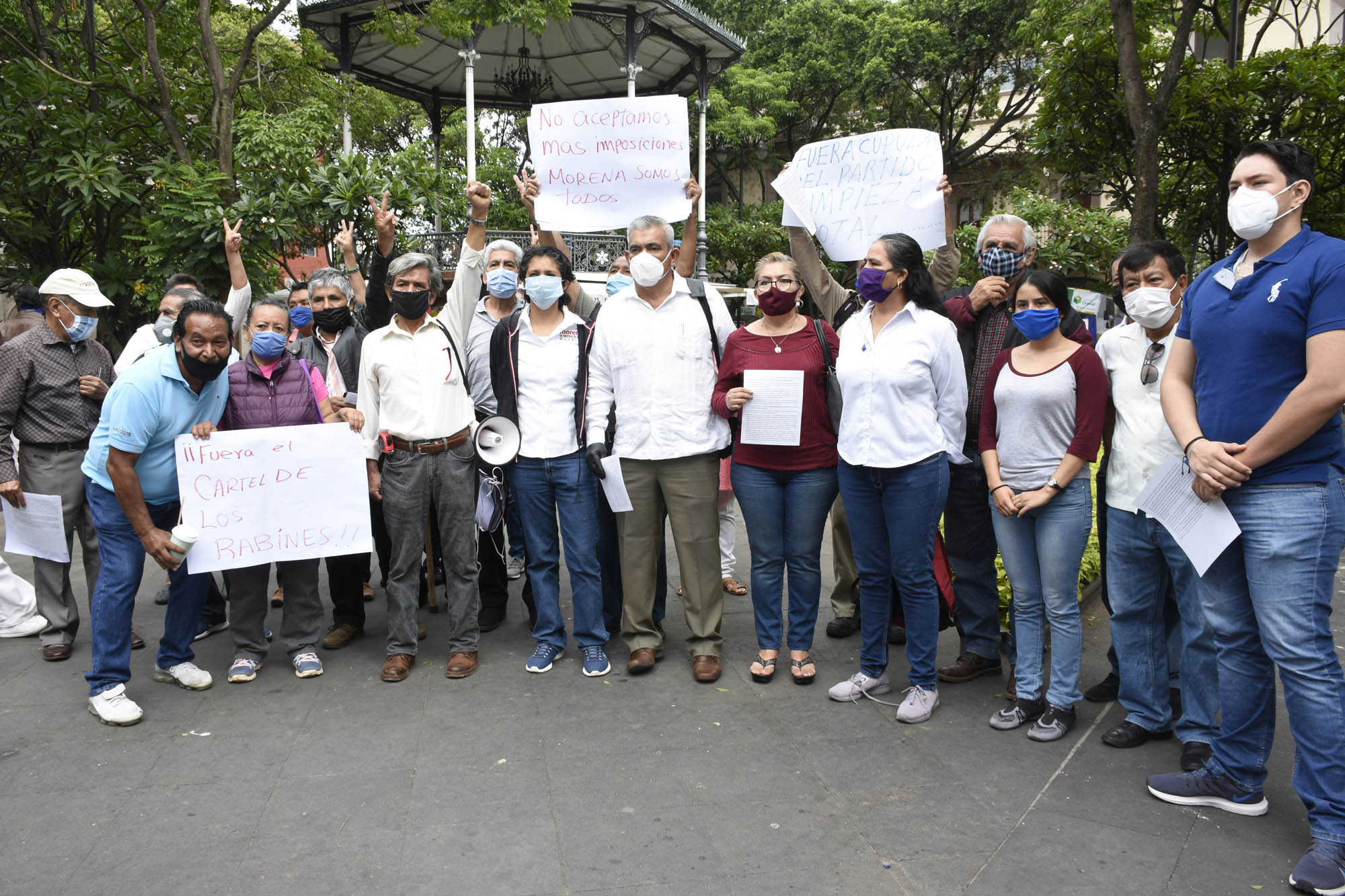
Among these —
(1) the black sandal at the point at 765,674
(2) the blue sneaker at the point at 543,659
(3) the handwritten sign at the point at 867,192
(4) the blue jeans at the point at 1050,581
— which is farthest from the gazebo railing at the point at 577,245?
(4) the blue jeans at the point at 1050,581

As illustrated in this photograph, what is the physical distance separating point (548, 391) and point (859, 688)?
2046 mm

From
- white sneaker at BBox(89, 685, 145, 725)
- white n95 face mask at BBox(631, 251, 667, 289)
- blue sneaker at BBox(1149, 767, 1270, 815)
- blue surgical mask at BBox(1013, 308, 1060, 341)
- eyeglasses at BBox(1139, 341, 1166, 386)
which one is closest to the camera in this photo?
blue sneaker at BBox(1149, 767, 1270, 815)

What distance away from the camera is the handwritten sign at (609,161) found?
4.96 meters

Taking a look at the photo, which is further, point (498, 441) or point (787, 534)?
point (498, 441)

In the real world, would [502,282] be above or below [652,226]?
below

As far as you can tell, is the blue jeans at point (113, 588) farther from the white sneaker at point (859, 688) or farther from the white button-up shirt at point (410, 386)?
the white sneaker at point (859, 688)

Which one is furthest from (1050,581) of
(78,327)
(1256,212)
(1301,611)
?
(78,327)

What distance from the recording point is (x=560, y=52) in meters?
20.9

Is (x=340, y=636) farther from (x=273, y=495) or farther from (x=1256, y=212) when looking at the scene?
(x=1256, y=212)

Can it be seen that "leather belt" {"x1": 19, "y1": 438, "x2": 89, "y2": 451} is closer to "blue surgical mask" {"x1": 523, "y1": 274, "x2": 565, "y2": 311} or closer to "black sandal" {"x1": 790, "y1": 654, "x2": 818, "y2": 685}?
"blue surgical mask" {"x1": 523, "y1": 274, "x2": 565, "y2": 311}

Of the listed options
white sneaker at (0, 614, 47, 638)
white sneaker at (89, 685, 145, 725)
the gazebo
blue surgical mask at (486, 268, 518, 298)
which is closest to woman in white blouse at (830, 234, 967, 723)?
blue surgical mask at (486, 268, 518, 298)

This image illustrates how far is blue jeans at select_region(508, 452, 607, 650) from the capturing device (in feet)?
15.6

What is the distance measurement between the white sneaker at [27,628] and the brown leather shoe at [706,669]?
373 cm

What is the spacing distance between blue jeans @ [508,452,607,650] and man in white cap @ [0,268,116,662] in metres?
2.38
